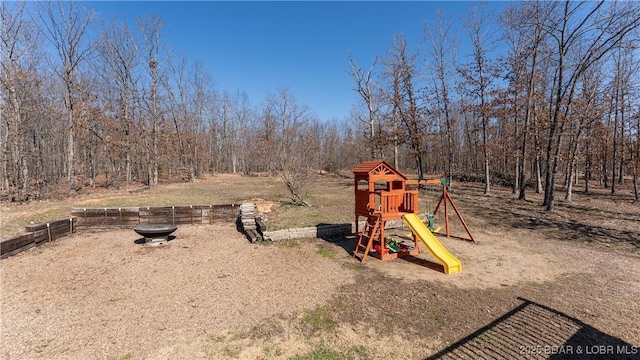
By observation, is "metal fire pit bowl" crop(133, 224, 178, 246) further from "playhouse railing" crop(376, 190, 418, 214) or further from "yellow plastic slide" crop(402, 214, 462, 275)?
"yellow plastic slide" crop(402, 214, 462, 275)

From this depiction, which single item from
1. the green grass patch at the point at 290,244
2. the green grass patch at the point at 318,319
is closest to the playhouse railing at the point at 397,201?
the green grass patch at the point at 290,244

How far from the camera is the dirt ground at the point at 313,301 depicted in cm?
351

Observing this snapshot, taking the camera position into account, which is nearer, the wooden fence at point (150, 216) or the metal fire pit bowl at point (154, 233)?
the metal fire pit bowl at point (154, 233)

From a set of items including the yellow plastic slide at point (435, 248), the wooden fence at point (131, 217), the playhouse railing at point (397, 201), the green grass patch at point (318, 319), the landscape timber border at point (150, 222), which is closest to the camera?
the green grass patch at point (318, 319)

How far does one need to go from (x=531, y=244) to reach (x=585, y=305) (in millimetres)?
3744

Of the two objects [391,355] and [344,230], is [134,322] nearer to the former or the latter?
[391,355]

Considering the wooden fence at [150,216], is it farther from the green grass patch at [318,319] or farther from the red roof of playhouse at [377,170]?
the green grass patch at [318,319]

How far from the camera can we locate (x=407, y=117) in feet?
64.2

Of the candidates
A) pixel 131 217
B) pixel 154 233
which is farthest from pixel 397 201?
pixel 131 217

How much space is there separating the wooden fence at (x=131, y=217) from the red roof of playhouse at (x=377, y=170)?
5674 mm

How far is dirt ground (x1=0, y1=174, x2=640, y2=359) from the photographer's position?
3508 mm

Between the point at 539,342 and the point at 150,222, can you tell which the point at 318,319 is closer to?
the point at 539,342

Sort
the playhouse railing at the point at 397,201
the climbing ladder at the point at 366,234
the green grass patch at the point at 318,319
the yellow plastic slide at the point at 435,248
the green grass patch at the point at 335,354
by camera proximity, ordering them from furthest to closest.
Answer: the playhouse railing at the point at 397,201, the climbing ladder at the point at 366,234, the yellow plastic slide at the point at 435,248, the green grass patch at the point at 318,319, the green grass patch at the point at 335,354

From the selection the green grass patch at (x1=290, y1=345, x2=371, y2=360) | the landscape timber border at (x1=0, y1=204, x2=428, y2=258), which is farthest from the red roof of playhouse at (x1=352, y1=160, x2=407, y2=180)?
the green grass patch at (x1=290, y1=345, x2=371, y2=360)
